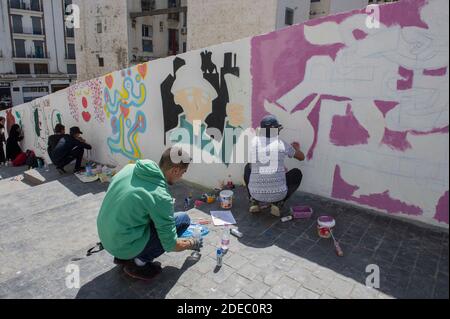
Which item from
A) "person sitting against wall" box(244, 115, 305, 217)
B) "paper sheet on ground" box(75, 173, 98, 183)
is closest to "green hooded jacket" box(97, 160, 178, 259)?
"person sitting against wall" box(244, 115, 305, 217)

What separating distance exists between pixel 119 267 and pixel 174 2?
107 ft

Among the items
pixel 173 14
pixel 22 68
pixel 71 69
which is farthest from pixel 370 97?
pixel 71 69

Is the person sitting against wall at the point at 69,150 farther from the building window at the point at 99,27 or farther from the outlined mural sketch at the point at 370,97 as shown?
the building window at the point at 99,27

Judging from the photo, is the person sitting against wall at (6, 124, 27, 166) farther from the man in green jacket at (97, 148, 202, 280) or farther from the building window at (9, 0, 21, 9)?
the building window at (9, 0, 21, 9)

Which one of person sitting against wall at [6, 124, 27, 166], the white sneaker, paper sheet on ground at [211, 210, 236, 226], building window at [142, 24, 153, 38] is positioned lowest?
person sitting against wall at [6, 124, 27, 166]

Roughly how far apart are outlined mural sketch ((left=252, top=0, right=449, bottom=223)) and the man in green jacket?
7.55 feet

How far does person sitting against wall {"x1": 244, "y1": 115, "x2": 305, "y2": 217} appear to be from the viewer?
12.9 ft

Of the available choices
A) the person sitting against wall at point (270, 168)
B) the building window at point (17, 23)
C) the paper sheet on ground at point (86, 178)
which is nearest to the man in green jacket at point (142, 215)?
the person sitting against wall at point (270, 168)

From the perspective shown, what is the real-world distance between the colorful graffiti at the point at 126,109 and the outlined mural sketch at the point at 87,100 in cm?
36

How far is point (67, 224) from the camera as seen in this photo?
16.3 feet

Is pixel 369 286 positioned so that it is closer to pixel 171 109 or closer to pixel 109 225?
pixel 109 225

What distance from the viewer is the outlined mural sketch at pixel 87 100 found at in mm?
8281

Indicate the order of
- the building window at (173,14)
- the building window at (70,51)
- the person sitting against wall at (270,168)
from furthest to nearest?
the building window at (70,51) < the building window at (173,14) < the person sitting against wall at (270,168)
